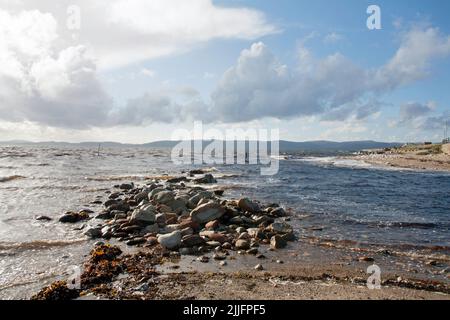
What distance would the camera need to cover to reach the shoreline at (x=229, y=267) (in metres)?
10.7

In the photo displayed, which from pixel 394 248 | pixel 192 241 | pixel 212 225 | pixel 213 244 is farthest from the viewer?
pixel 212 225

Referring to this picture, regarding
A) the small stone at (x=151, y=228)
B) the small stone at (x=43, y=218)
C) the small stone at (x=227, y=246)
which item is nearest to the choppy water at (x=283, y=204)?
the small stone at (x=43, y=218)

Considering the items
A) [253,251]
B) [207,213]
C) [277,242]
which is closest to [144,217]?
[207,213]

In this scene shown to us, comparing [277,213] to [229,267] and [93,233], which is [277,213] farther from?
[93,233]

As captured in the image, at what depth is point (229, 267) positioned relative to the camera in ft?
43.4

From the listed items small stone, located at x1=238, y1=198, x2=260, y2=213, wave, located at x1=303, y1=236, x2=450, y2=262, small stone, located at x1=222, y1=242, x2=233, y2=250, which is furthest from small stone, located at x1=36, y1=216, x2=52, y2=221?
wave, located at x1=303, y1=236, x2=450, y2=262

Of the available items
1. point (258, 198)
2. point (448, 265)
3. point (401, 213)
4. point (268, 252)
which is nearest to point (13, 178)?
point (258, 198)

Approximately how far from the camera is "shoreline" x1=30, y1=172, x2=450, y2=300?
35.1ft

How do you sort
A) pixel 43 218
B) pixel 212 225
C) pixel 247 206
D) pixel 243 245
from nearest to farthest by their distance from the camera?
pixel 243 245 < pixel 212 225 < pixel 43 218 < pixel 247 206

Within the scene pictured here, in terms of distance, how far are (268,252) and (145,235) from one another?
6183mm

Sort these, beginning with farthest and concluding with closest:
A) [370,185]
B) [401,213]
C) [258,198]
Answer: [370,185]
[258,198]
[401,213]

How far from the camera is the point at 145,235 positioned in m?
17.3

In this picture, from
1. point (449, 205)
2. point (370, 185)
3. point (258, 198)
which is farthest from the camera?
point (370, 185)
